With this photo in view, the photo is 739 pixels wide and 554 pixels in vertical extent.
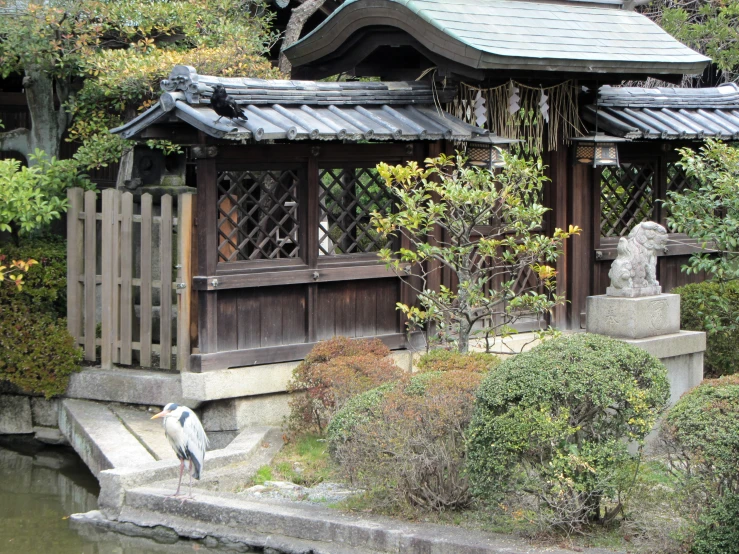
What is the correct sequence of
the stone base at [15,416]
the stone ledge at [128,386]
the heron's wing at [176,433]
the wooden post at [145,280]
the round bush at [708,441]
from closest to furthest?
the round bush at [708,441] < the heron's wing at [176,433] < the stone ledge at [128,386] < the wooden post at [145,280] < the stone base at [15,416]

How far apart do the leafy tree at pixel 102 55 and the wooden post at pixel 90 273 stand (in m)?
1.59

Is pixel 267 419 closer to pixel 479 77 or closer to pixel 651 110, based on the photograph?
pixel 479 77

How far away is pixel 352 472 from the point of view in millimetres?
8336

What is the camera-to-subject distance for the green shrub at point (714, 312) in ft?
40.5

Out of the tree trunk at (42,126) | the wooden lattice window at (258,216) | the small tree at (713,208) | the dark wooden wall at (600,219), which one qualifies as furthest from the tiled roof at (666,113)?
the tree trunk at (42,126)

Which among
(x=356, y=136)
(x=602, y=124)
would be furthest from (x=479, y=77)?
(x=602, y=124)

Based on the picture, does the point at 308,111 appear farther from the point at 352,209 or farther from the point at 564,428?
the point at 564,428

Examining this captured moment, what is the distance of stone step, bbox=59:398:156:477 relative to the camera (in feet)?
31.8

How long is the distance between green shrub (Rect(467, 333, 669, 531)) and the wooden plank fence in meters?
4.27

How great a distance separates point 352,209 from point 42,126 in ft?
16.2

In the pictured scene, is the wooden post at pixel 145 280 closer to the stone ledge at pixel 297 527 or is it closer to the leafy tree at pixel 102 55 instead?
the leafy tree at pixel 102 55

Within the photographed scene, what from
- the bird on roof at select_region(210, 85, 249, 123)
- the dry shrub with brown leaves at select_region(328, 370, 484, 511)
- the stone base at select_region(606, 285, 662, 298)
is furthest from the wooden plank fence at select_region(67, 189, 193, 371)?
the stone base at select_region(606, 285, 662, 298)

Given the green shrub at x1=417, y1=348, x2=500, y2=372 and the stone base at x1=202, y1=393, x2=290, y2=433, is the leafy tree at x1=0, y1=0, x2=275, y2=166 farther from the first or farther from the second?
the green shrub at x1=417, y1=348, x2=500, y2=372

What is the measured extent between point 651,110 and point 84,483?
8.61 meters
